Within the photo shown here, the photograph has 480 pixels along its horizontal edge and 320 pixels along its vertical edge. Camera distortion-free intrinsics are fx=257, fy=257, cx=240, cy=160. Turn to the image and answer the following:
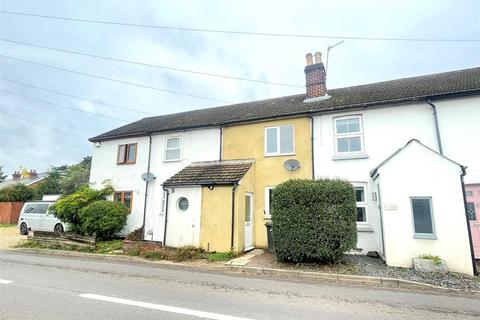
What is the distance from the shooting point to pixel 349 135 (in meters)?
11.3

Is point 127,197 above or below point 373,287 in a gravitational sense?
above

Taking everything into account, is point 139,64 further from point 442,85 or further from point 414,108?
point 442,85

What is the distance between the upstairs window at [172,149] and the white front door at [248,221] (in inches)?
199

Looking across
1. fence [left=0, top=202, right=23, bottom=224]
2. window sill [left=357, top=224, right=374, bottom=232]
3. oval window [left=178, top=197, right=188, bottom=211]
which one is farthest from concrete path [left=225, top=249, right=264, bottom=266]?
fence [left=0, top=202, right=23, bottom=224]

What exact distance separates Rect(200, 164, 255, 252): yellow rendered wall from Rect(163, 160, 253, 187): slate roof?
1.10ft

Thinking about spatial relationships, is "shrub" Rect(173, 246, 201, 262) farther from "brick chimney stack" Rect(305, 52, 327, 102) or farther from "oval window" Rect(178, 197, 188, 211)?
"brick chimney stack" Rect(305, 52, 327, 102)

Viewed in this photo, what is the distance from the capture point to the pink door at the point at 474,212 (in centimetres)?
875

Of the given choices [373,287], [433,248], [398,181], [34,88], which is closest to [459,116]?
[398,181]

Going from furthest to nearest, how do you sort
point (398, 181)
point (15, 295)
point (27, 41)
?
point (27, 41), point (398, 181), point (15, 295)

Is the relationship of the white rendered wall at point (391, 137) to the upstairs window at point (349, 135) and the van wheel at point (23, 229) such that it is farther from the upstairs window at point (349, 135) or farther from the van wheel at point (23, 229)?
the van wheel at point (23, 229)

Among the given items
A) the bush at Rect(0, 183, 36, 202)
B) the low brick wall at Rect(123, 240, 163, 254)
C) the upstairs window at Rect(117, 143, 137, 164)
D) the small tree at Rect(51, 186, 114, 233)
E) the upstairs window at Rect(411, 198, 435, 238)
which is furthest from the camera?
the bush at Rect(0, 183, 36, 202)

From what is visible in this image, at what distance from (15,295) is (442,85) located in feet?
52.3

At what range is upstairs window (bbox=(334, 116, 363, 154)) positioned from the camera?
11.2 metres

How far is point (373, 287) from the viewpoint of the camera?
21.6 feet
